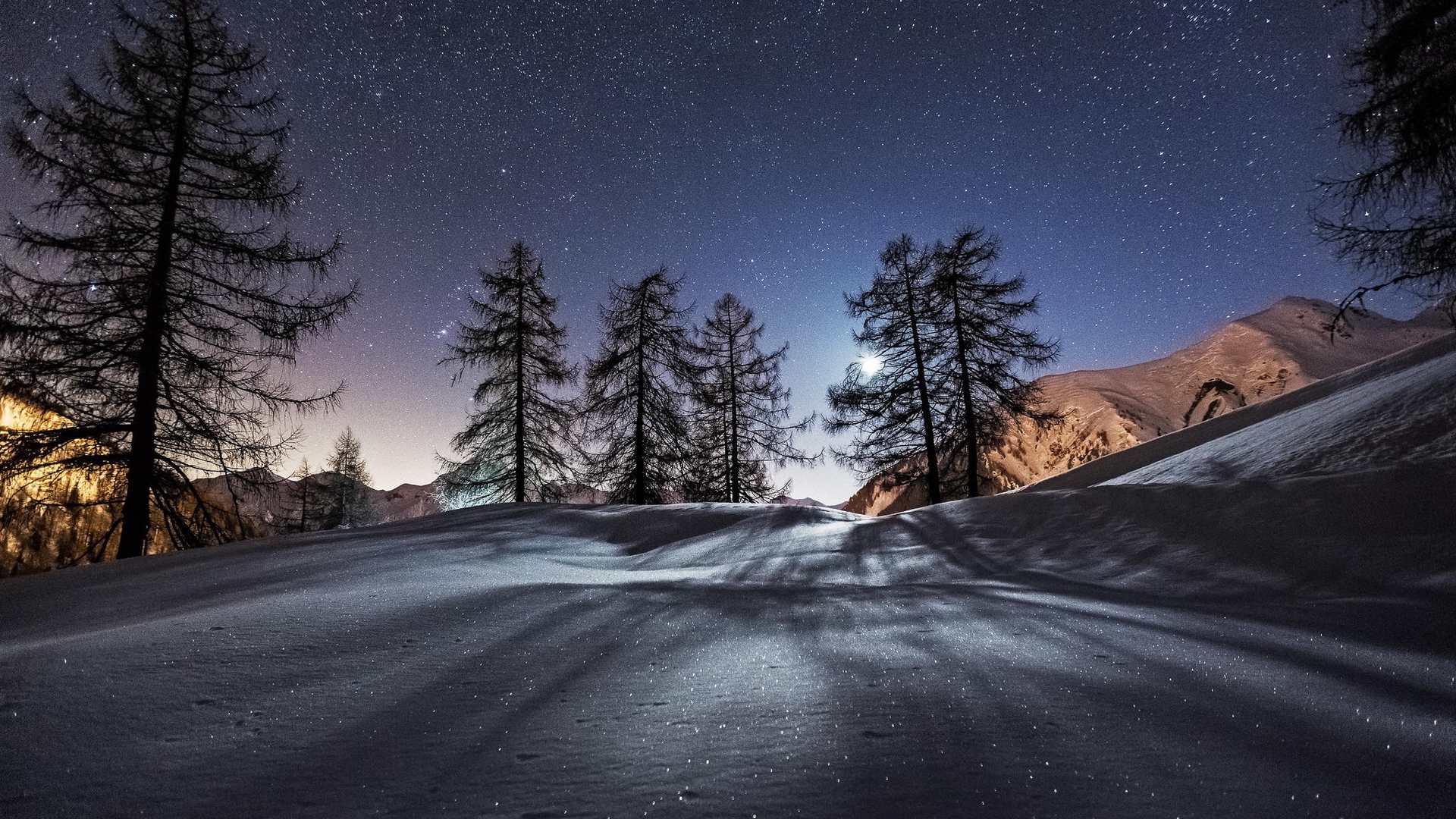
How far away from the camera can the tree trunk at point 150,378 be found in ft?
24.7

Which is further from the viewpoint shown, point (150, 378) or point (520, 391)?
point (520, 391)

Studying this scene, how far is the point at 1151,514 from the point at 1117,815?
13.4 ft

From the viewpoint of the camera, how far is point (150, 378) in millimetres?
7871

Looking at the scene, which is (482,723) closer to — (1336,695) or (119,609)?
(1336,695)

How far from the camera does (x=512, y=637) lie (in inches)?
83.5

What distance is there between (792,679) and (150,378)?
10815 millimetres

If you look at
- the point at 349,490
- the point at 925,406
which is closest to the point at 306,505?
the point at 349,490

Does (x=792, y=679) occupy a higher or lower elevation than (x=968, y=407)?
lower

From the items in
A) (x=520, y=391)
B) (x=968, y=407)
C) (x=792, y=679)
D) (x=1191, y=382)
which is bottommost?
(x=792, y=679)

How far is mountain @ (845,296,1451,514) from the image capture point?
28750mm

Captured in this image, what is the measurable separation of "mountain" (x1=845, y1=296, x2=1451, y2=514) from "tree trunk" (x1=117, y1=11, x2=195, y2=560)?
22.3 meters

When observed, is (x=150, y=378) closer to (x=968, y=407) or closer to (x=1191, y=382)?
(x=968, y=407)

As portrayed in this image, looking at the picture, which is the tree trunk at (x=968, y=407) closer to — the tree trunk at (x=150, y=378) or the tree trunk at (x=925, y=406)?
the tree trunk at (x=925, y=406)

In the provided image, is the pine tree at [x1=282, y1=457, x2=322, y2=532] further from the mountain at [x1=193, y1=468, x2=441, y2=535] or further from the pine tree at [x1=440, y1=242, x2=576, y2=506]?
the pine tree at [x1=440, y1=242, x2=576, y2=506]
